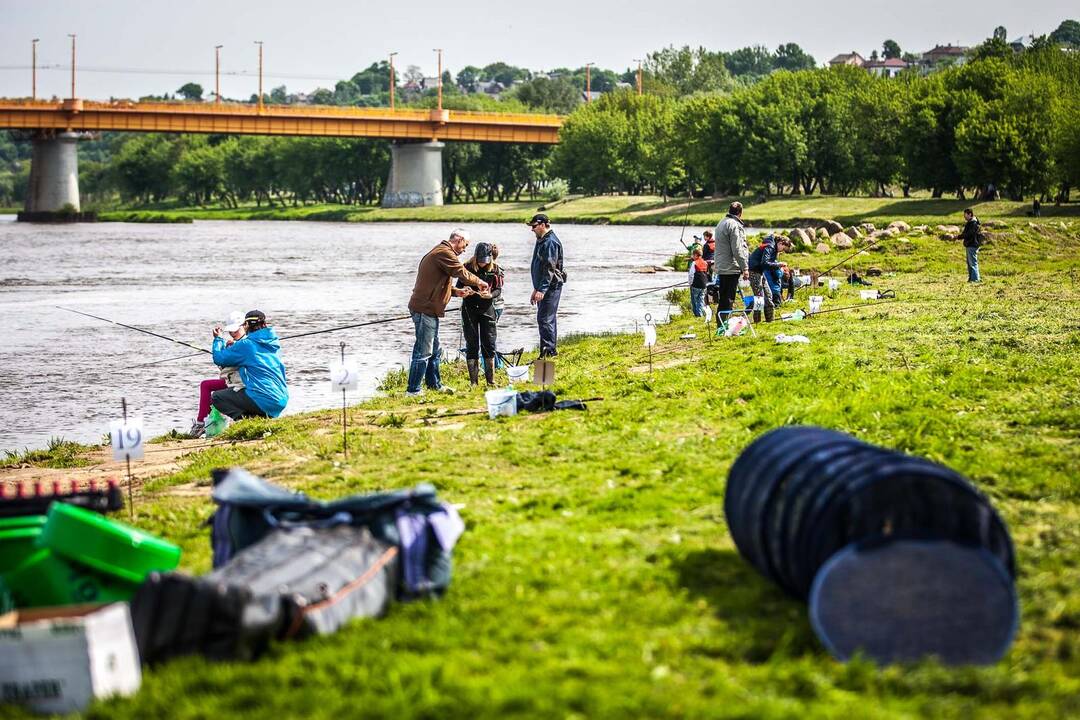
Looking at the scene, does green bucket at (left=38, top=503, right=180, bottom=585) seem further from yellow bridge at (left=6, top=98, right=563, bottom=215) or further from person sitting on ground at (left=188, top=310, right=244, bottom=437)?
yellow bridge at (left=6, top=98, right=563, bottom=215)

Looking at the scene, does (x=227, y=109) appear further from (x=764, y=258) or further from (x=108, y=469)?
(x=108, y=469)

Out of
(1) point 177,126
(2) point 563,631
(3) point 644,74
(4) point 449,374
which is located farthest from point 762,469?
(3) point 644,74

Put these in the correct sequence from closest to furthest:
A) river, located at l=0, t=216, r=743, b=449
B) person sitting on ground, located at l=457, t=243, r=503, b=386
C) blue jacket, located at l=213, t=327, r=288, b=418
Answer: blue jacket, located at l=213, t=327, r=288, b=418 < person sitting on ground, located at l=457, t=243, r=503, b=386 < river, located at l=0, t=216, r=743, b=449

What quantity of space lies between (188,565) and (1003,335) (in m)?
12.0

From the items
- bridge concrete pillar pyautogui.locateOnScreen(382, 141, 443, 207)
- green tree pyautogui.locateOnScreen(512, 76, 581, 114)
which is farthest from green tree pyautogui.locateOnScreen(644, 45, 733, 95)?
bridge concrete pillar pyautogui.locateOnScreen(382, 141, 443, 207)

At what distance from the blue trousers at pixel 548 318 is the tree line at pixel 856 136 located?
52031 mm

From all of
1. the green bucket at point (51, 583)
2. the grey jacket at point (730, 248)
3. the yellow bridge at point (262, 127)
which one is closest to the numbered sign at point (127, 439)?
the green bucket at point (51, 583)

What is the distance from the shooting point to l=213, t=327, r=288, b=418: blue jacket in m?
14.5

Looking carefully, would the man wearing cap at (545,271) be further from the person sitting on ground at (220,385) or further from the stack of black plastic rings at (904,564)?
the stack of black plastic rings at (904,564)

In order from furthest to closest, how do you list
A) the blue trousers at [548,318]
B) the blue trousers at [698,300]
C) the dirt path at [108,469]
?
the blue trousers at [698,300] < the blue trousers at [548,318] < the dirt path at [108,469]

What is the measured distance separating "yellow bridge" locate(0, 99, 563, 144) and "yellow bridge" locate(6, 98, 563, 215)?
0.07 m

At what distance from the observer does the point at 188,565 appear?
295 inches

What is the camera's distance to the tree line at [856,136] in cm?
7238

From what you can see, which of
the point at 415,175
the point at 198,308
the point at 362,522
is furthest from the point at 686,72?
the point at 362,522
